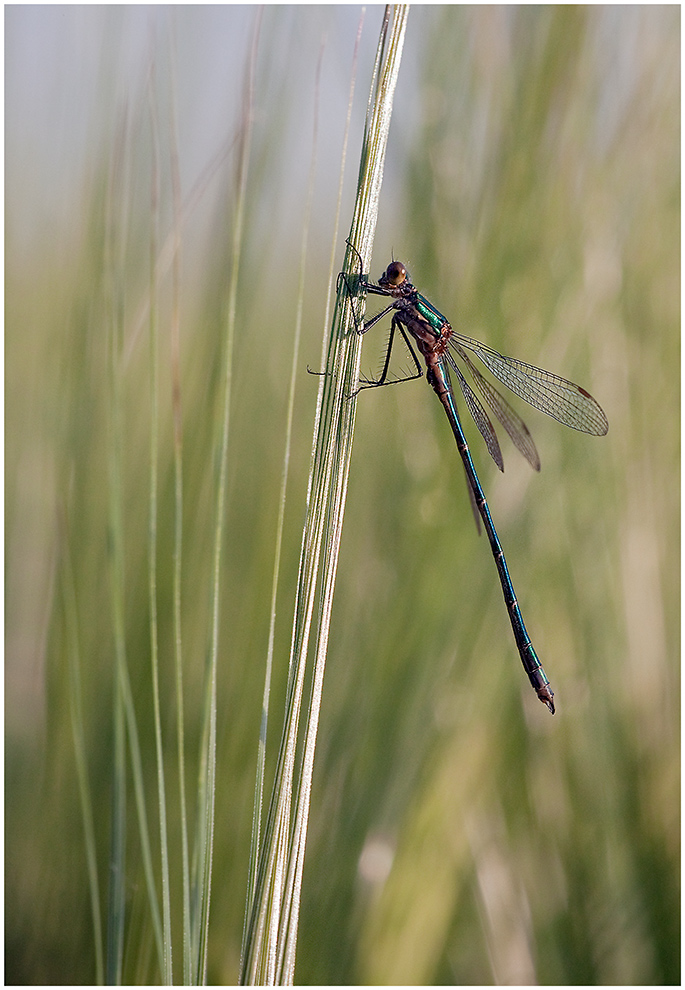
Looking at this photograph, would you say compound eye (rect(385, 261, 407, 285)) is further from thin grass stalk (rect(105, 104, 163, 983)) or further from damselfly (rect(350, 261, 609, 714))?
thin grass stalk (rect(105, 104, 163, 983))

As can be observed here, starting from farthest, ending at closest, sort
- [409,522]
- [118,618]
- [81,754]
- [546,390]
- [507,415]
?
[546,390], [507,415], [409,522], [81,754], [118,618]

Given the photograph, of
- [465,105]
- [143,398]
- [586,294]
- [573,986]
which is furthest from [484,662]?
[465,105]

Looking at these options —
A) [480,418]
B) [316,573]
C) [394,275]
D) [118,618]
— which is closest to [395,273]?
[394,275]

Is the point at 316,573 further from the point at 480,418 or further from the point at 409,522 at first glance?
the point at 480,418

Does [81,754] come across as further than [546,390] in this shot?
No

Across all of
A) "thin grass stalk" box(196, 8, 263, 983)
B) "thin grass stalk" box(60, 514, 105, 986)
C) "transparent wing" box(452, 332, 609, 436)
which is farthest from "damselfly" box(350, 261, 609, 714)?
"thin grass stalk" box(60, 514, 105, 986)

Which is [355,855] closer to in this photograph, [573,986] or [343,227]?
[573,986]
